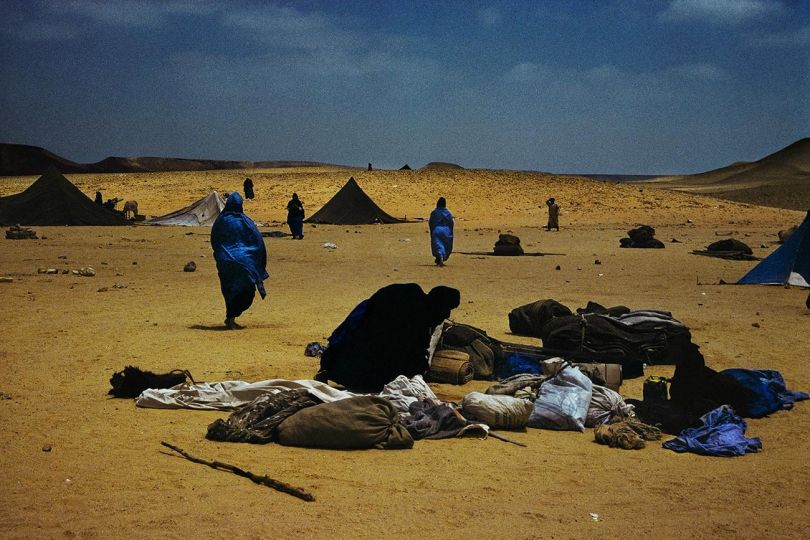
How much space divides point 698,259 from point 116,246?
13975 mm

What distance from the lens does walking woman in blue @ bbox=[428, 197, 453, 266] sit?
19.1 m

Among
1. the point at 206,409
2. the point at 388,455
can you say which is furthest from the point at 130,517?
the point at 206,409

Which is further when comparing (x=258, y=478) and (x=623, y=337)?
(x=623, y=337)

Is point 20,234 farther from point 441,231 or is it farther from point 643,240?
point 643,240

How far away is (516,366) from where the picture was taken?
8414 millimetres

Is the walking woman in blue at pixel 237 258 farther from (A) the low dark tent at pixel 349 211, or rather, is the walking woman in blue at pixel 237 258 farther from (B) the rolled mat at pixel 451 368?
(A) the low dark tent at pixel 349 211

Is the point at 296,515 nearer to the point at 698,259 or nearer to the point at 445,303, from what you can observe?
A: the point at 445,303

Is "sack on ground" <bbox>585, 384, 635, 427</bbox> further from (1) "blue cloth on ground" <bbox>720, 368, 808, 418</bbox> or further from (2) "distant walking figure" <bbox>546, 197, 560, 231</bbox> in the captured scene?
(2) "distant walking figure" <bbox>546, 197, 560, 231</bbox>

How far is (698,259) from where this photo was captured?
21.5 metres

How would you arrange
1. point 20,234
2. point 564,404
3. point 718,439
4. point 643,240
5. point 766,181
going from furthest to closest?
point 766,181
point 20,234
point 643,240
point 564,404
point 718,439

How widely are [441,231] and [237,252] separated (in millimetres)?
8961

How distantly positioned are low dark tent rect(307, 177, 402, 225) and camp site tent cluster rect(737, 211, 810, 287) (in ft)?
60.0

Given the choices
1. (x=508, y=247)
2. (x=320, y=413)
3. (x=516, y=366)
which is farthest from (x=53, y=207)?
(x=320, y=413)

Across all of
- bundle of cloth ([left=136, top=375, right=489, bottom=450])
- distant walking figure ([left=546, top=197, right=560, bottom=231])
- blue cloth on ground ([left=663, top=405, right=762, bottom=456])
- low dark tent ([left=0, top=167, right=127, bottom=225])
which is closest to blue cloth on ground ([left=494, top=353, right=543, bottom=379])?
bundle of cloth ([left=136, top=375, right=489, bottom=450])
